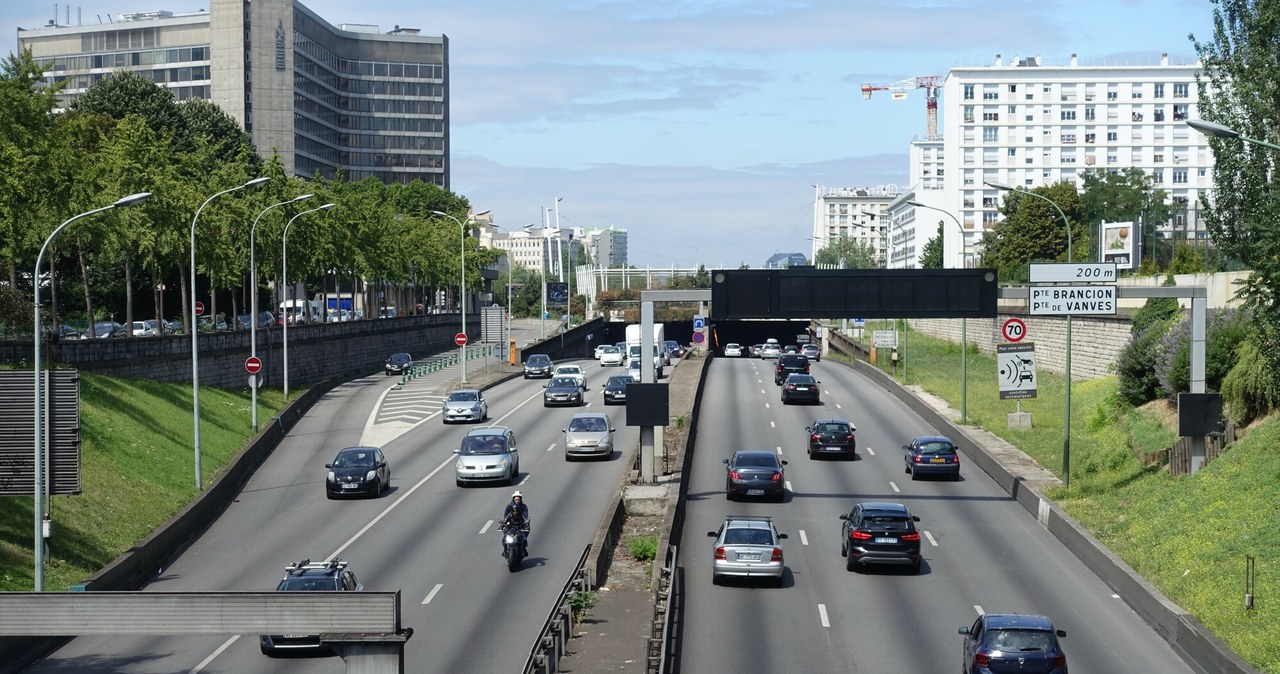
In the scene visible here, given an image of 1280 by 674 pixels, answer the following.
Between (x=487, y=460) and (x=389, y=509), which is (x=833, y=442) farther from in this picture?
(x=389, y=509)

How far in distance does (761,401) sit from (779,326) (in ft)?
272

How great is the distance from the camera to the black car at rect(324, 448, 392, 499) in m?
40.3

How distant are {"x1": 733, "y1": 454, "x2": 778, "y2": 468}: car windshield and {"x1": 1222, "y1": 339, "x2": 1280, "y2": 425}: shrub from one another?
44.5ft

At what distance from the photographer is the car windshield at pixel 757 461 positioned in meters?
39.8

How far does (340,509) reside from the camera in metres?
39.1

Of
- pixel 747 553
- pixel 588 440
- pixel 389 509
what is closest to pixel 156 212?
pixel 588 440

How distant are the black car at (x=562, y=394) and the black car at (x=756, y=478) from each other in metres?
24.3

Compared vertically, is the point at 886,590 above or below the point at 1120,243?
below

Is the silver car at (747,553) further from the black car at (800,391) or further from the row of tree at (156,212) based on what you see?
the black car at (800,391)

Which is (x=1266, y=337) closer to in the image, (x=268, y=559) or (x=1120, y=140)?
(x=268, y=559)

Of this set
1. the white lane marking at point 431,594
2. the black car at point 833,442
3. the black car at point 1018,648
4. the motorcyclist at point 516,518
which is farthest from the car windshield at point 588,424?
the black car at point 1018,648

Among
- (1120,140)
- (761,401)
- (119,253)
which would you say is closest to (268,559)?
(119,253)

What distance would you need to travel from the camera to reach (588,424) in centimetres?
4831

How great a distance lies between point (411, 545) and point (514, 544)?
14.7ft
